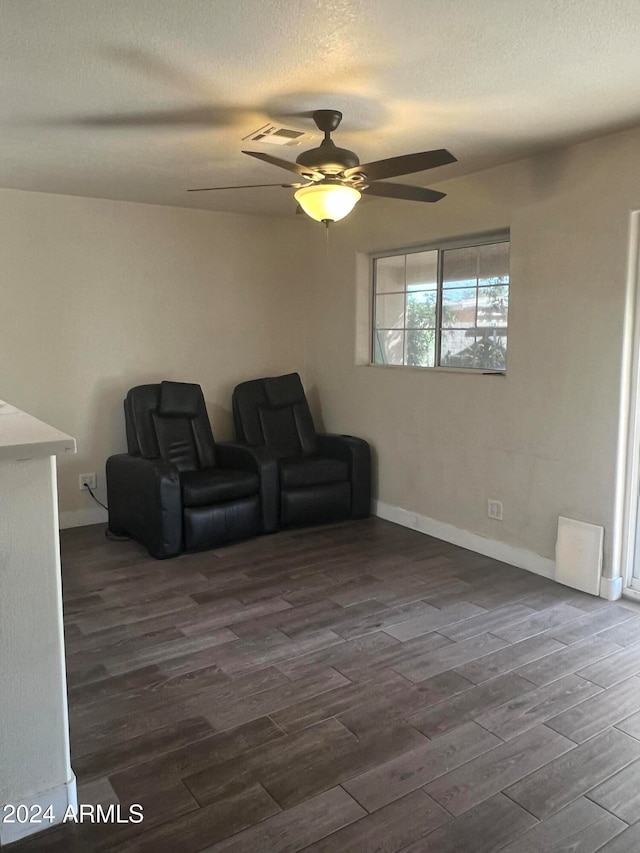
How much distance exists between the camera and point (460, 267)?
431 cm

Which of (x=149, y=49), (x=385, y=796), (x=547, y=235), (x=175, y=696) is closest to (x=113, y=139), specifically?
(x=149, y=49)

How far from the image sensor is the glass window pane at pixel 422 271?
450 centimetres

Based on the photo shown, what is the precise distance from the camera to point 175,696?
252 centimetres

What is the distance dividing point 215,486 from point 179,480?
0.25m

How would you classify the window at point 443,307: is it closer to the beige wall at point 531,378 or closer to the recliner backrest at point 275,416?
the beige wall at point 531,378

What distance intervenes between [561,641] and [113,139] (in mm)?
3193

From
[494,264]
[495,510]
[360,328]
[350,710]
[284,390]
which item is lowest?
[350,710]

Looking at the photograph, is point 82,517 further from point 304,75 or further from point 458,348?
point 304,75

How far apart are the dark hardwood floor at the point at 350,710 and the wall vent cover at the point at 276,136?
7.66 feet

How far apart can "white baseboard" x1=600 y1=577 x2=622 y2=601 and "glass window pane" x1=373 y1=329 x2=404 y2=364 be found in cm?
216

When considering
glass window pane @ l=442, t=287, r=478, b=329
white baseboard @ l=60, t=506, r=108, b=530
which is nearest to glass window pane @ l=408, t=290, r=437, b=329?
glass window pane @ l=442, t=287, r=478, b=329

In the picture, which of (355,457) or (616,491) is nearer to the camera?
(616,491)

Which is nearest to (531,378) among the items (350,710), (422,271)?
(422,271)

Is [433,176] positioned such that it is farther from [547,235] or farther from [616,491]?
[616,491]
